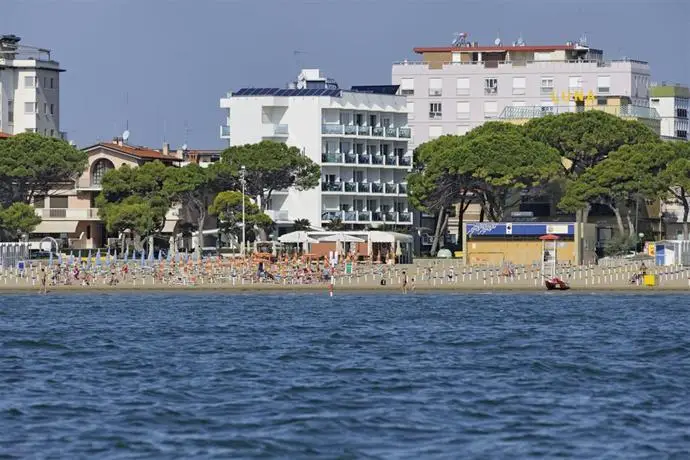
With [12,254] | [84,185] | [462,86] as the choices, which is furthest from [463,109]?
[12,254]

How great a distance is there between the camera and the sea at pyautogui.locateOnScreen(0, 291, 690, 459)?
35688 mm

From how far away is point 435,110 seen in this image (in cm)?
15812

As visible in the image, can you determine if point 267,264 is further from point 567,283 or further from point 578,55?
point 578,55

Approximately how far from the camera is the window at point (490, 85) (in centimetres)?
15688

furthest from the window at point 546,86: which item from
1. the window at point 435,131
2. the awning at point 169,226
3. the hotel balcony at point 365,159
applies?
the awning at point 169,226

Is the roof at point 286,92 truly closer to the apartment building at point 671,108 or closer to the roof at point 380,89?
the roof at point 380,89

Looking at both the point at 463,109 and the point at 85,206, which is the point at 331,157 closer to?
the point at 85,206

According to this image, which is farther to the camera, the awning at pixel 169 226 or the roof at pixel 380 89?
the roof at pixel 380 89

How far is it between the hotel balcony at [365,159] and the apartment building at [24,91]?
2876 cm

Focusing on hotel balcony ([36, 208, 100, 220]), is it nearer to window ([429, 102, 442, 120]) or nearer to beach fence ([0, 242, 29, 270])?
beach fence ([0, 242, 29, 270])

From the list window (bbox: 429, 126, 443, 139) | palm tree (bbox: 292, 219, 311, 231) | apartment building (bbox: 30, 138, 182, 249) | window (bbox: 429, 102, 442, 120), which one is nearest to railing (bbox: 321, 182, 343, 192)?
palm tree (bbox: 292, 219, 311, 231)

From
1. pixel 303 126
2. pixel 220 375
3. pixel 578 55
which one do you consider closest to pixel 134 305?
pixel 220 375

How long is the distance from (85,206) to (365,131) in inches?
816

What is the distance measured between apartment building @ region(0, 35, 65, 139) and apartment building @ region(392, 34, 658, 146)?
29.8m
